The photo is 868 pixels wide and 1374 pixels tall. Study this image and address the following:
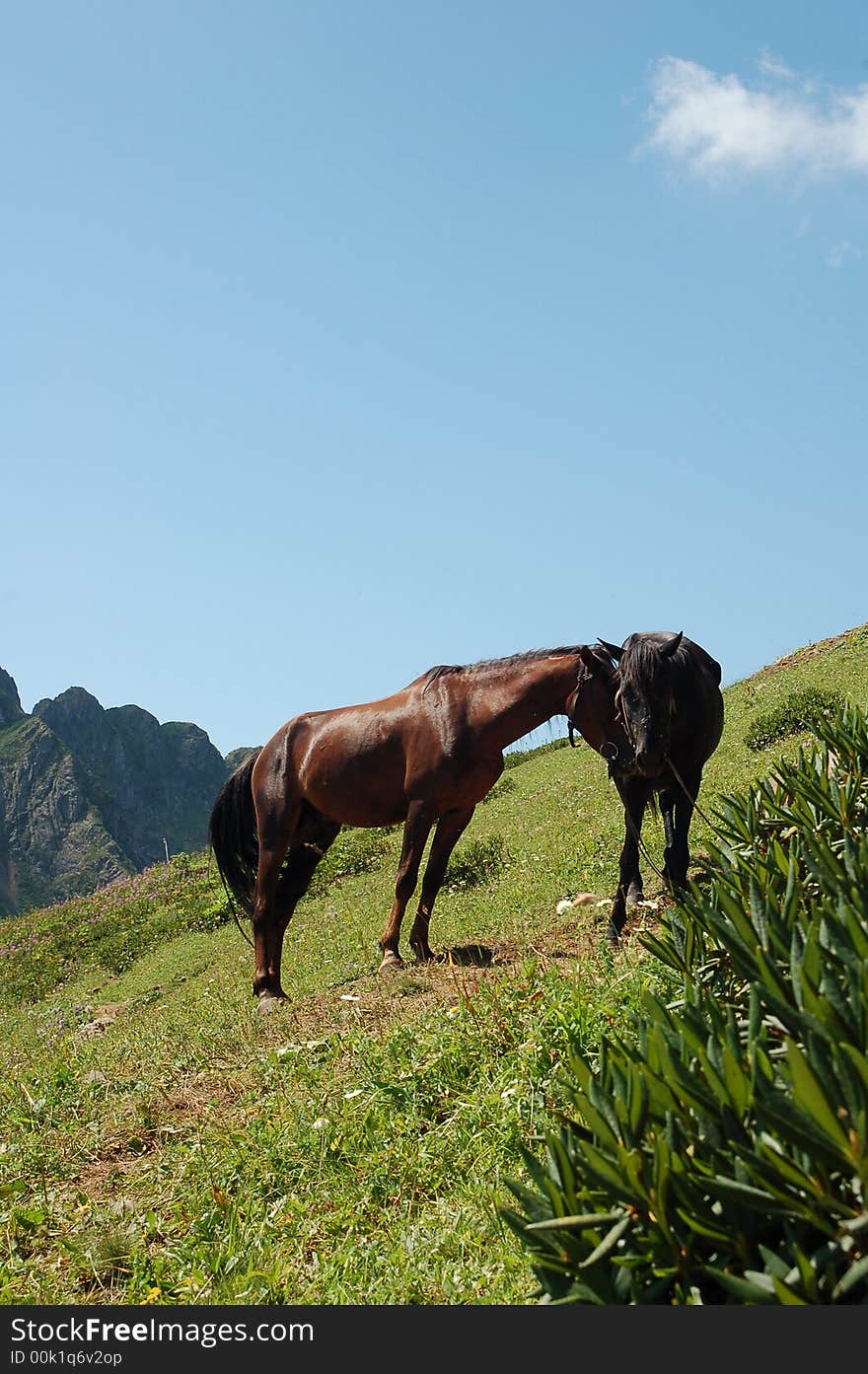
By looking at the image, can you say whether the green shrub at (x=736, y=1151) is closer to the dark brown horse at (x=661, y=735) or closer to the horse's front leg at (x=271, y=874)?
the dark brown horse at (x=661, y=735)

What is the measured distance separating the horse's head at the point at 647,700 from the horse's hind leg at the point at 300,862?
3.64 m

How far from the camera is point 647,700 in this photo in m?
8.02

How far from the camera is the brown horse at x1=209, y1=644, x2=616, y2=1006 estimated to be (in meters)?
9.14

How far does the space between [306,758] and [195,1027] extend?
8.41ft

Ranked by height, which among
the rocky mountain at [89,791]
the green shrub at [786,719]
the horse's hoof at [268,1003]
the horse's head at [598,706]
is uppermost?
the rocky mountain at [89,791]

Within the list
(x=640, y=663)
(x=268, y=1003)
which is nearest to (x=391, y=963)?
(x=268, y=1003)

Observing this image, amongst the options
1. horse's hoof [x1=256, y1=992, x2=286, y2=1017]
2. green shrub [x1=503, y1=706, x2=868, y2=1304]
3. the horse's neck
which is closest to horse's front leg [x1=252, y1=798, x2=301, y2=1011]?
horse's hoof [x1=256, y1=992, x2=286, y2=1017]

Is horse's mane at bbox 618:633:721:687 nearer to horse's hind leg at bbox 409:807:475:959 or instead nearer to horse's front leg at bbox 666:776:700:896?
horse's front leg at bbox 666:776:700:896

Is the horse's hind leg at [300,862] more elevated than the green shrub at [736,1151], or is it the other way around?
the horse's hind leg at [300,862]

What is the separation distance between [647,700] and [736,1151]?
582cm

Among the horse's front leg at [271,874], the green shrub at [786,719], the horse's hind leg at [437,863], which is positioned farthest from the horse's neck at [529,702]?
the green shrub at [786,719]

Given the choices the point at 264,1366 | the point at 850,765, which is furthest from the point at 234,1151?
the point at 850,765

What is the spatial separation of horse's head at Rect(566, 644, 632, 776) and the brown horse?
1 centimetres

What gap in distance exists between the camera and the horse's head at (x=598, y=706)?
856 cm
